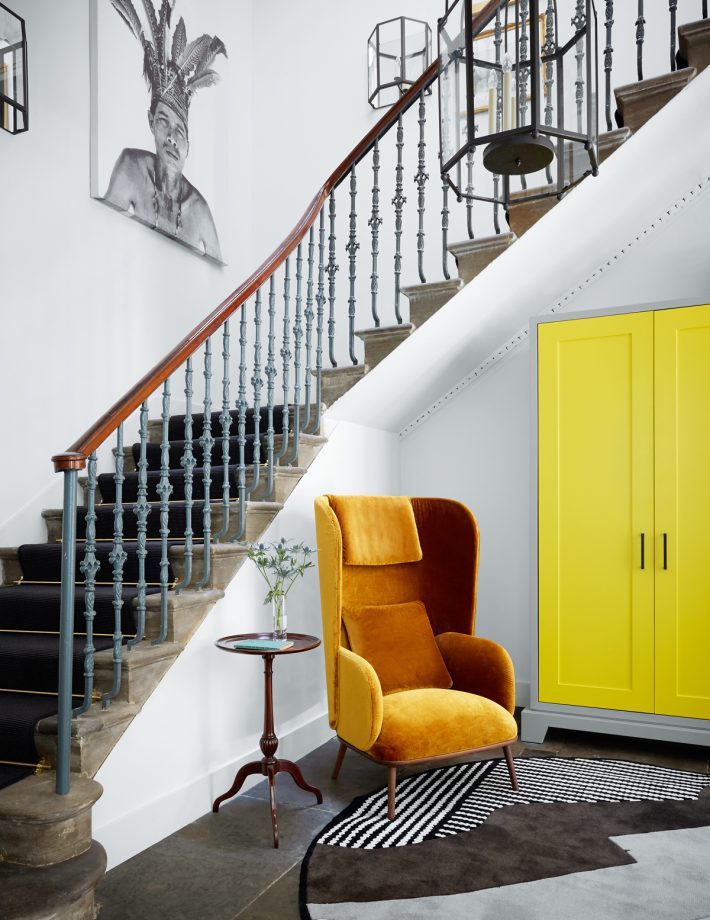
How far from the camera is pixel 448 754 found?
2.93 m

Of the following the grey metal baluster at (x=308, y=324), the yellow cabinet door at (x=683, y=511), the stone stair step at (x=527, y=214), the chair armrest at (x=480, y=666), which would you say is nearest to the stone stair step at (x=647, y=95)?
the stone stair step at (x=527, y=214)

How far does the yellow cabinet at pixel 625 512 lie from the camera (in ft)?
11.7

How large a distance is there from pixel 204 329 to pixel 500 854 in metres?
2.16

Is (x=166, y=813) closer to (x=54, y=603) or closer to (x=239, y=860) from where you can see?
(x=239, y=860)

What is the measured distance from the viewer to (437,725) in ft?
9.53

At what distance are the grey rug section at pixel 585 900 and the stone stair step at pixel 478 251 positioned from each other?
257 centimetres

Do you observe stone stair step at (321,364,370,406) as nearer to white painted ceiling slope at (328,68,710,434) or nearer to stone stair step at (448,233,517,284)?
white painted ceiling slope at (328,68,710,434)

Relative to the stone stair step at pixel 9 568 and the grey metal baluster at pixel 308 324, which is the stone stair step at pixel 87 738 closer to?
the stone stair step at pixel 9 568

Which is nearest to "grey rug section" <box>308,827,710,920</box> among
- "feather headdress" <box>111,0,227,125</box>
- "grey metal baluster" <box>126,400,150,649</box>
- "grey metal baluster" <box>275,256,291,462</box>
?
"grey metal baluster" <box>126,400,150,649</box>

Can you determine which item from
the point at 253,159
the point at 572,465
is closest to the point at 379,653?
the point at 572,465

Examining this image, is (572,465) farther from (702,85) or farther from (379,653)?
(702,85)

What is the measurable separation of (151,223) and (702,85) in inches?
120

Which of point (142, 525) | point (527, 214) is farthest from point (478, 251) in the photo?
point (142, 525)

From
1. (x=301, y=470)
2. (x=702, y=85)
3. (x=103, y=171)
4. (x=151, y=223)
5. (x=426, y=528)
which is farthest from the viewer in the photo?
(x=151, y=223)
